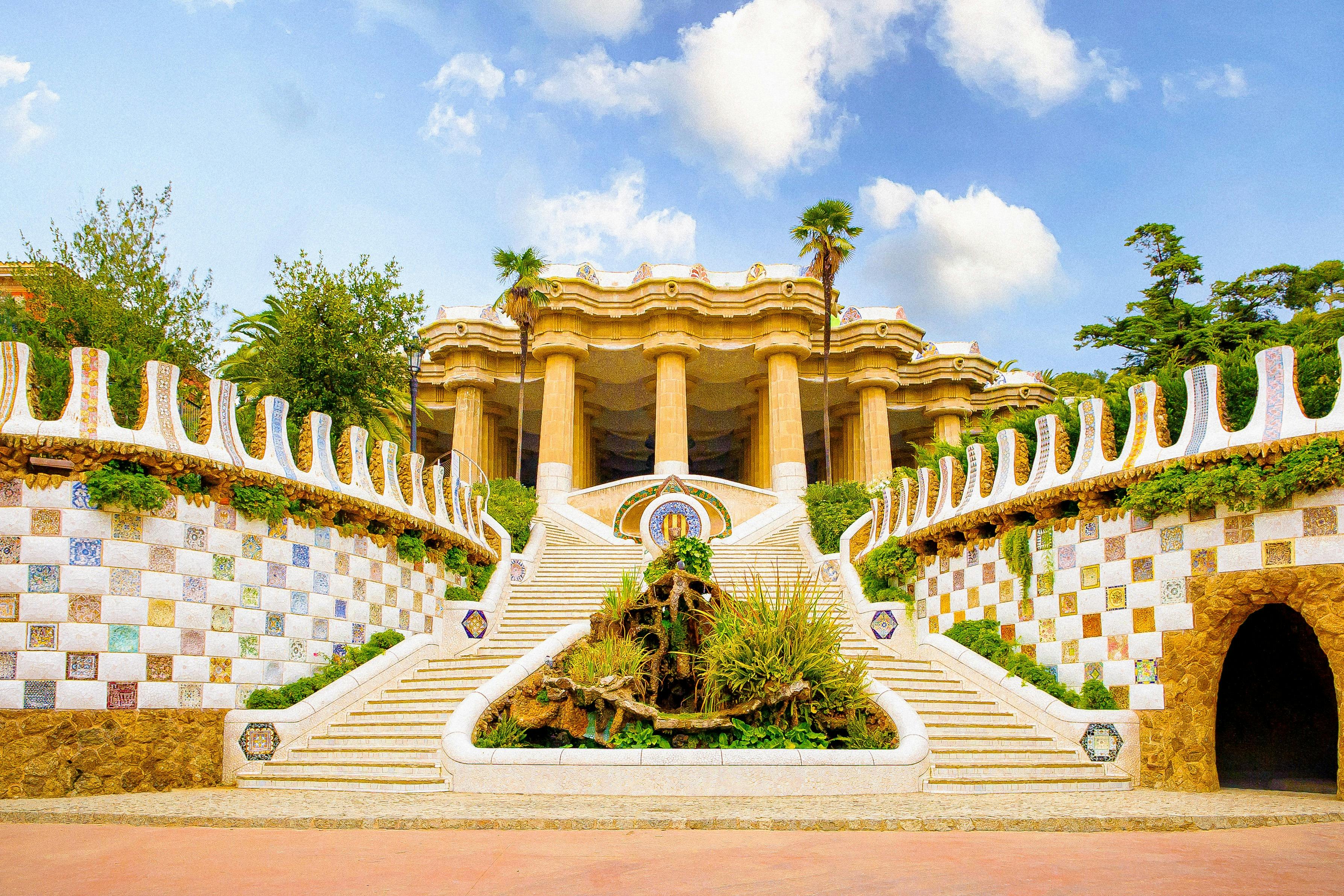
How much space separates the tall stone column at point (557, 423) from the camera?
33.9 meters

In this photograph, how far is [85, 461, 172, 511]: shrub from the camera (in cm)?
1066

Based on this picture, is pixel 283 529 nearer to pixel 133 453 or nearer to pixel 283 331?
pixel 133 453

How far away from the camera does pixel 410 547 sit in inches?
601

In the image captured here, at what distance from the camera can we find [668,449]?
34594mm

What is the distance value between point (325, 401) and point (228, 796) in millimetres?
11758

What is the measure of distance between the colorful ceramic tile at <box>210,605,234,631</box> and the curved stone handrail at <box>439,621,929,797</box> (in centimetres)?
362

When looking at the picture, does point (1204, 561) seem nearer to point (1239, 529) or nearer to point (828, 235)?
point (1239, 529)

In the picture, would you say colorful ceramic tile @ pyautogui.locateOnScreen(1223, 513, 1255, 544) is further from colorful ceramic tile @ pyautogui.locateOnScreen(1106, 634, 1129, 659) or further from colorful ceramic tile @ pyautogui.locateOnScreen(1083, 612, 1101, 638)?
colorful ceramic tile @ pyautogui.locateOnScreen(1083, 612, 1101, 638)

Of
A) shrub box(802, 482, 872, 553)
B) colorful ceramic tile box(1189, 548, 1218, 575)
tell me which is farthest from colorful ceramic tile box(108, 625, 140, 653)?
shrub box(802, 482, 872, 553)

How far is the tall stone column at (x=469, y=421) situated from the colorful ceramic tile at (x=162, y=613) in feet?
86.6

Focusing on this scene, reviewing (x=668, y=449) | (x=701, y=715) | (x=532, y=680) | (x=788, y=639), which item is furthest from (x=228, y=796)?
(x=668, y=449)

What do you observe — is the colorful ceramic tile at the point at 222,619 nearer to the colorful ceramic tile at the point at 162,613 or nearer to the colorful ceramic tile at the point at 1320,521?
the colorful ceramic tile at the point at 162,613

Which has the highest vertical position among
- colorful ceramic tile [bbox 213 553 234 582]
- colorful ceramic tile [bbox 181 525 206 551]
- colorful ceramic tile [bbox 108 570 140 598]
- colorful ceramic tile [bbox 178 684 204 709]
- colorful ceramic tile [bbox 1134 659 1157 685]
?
colorful ceramic tile [bbox 181 525 206 551]

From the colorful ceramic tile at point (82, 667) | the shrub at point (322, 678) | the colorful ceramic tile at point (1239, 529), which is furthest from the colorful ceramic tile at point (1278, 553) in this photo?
the colorful ceramic tile at point (82, 667)
